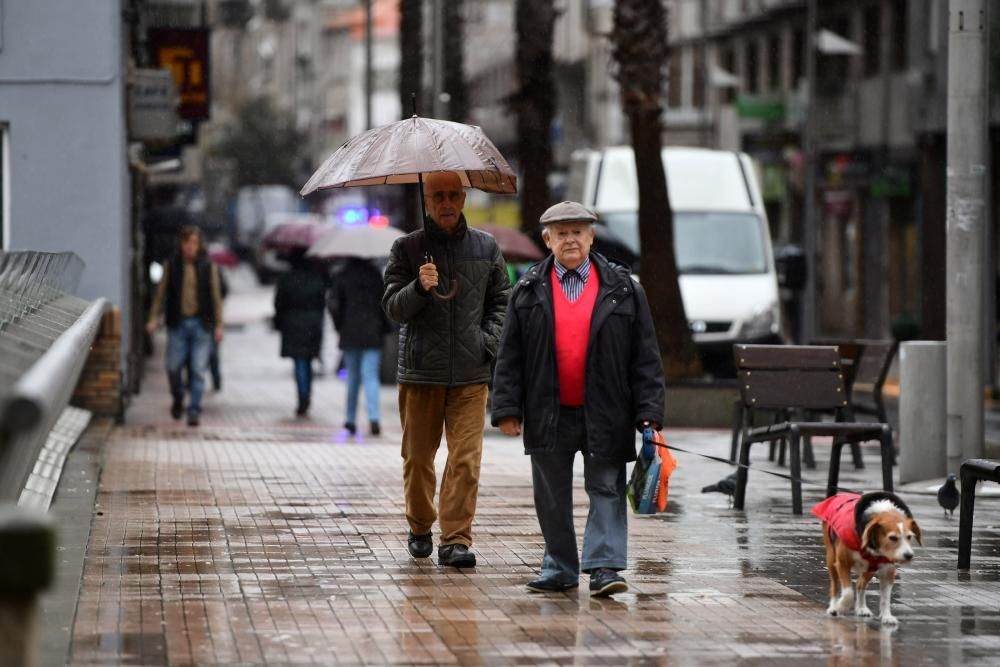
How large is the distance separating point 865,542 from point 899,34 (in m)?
34.3

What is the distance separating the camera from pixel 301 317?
70.4 feet

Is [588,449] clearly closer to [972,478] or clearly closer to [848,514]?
[848,514]

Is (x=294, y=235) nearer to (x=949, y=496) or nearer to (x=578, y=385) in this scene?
(x=949, y=496)

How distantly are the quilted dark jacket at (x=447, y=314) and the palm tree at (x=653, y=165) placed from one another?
11330mm

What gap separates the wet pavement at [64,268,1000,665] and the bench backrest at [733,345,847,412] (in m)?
0.65

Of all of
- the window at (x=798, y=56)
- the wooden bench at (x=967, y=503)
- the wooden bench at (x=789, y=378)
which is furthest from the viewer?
the window at (x=798, y=56)

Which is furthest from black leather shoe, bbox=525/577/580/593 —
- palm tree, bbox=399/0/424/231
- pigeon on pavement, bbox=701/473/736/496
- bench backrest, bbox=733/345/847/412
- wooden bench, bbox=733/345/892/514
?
palm tree, bbox=399/0/424/231

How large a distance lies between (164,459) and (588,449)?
281 inches

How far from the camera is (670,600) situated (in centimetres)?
891

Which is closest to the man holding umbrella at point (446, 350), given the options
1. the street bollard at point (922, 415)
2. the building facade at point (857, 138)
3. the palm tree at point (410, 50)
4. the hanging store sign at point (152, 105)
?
the street bollard at point (922, 415)

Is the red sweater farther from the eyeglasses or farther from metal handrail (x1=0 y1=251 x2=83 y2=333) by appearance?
metal handrail (x1=0 y1=251 x2=83 y2=333)

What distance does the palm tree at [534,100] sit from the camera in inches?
1076

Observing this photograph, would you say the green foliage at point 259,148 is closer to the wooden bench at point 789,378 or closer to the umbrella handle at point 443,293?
the wooden bench at point 789,378

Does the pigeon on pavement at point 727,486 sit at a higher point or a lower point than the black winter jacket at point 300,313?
lower
